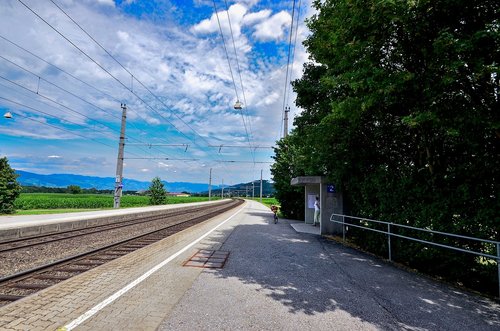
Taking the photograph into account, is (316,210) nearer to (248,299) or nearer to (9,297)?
(248,299)

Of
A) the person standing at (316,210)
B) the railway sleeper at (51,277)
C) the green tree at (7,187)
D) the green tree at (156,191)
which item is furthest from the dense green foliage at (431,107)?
the green tree at (156,191)

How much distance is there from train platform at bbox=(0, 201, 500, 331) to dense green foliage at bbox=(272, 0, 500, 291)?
142cm

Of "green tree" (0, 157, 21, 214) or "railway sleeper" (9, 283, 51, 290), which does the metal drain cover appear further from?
"green tree" (0, 157, 21, 214)

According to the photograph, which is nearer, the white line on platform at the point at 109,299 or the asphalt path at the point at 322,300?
the white line on platform at the point at 109,299

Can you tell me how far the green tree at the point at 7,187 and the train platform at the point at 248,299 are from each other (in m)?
29.3

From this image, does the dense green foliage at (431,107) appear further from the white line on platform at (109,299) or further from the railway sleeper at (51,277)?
the railway sleeper at (51,277)

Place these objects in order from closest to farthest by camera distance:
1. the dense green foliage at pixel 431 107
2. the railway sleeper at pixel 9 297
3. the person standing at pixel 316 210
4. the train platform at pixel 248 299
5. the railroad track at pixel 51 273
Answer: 1. the train platform at pixel 248 299
2. the railway sleeper at pixel 9 297
3. the railroad track at pixel 51 273
4. the dense green foliage at pixel 431 107
5. the person standing at pixel 316 210

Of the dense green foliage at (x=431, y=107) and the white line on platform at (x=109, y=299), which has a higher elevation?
the dense green foliage at (x=431, y=107)

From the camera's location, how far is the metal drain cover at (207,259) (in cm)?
721

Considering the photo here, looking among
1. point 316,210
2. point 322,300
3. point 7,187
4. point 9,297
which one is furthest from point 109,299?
point 7,187

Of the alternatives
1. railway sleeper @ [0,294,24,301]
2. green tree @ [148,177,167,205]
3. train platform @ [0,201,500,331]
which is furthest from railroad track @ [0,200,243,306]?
green tree @ [148,177,167,205]

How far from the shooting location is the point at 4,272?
685 cm

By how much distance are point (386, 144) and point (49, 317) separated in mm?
10185

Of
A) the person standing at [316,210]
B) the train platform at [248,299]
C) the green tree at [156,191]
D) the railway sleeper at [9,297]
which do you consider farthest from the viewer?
the green tree at [156,191]
